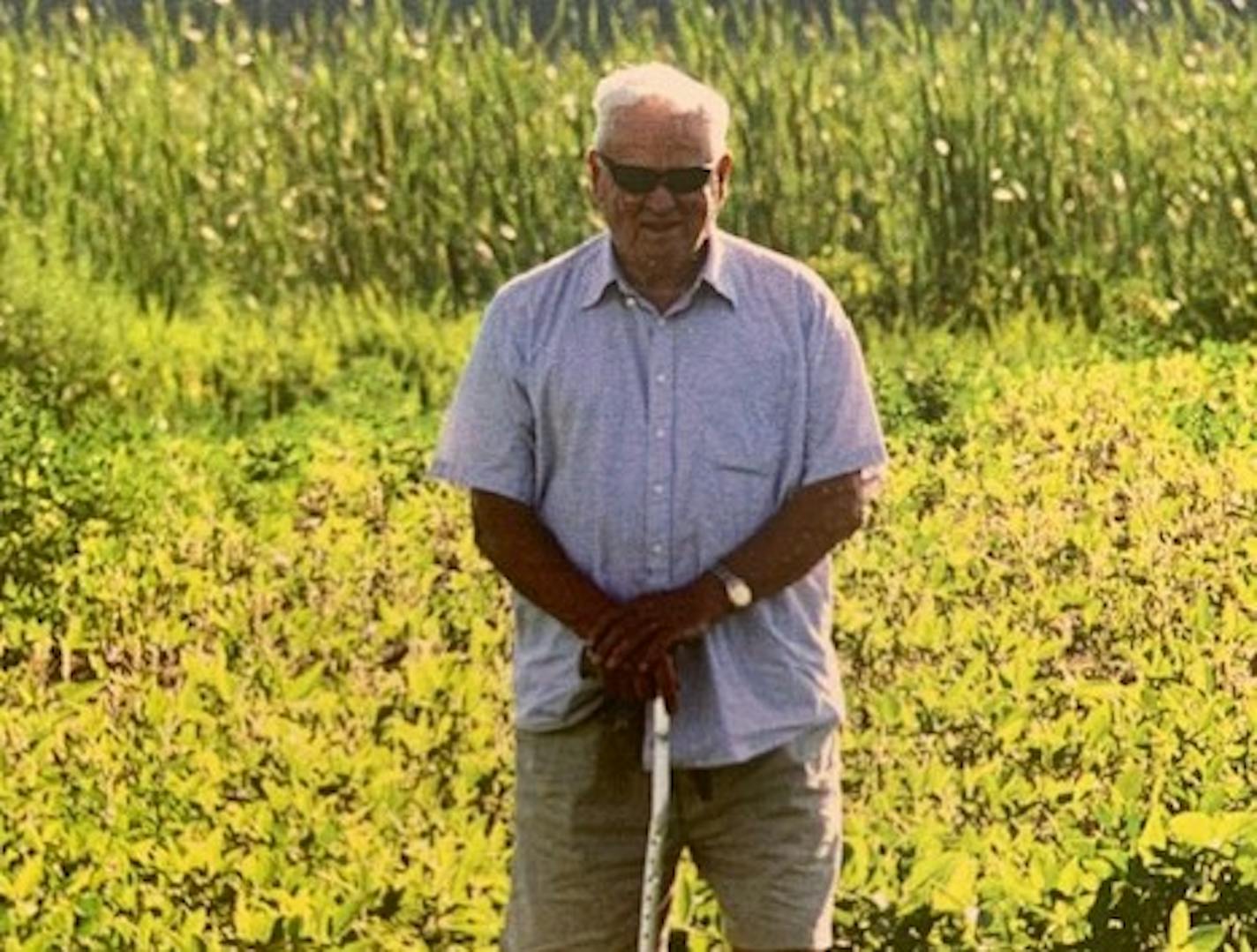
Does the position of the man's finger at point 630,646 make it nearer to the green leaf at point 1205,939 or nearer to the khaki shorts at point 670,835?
the khaki shorts at point 670,835

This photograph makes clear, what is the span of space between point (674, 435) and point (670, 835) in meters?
0.53

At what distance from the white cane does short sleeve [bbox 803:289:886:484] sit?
0.40 m

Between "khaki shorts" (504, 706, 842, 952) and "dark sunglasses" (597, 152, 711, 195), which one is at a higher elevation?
"dark sunglasses" (597, 152, 711, 195)

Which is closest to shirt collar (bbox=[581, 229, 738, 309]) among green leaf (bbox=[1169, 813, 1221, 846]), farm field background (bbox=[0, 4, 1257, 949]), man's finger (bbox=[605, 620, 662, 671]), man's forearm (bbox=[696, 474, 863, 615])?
man's forearm (bbox=[696, 474, 863, 615])

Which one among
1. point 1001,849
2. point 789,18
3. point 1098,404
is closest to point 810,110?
point 789,18

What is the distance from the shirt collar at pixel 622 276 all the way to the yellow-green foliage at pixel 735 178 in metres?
6.51

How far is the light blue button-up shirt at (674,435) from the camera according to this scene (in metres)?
4.55

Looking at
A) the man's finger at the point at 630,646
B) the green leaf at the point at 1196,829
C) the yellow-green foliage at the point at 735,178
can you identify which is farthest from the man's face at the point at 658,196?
the yellow-green foliage at the point at 735,178

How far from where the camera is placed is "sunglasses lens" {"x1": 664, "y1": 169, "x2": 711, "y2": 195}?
4.46 metres

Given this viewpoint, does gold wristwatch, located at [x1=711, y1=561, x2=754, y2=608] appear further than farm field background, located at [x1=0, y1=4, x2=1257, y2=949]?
No

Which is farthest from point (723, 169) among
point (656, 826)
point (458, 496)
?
point (458, 496)

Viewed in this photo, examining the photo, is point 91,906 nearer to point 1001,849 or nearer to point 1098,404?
point 1001,849

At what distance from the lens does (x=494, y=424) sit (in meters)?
4.58

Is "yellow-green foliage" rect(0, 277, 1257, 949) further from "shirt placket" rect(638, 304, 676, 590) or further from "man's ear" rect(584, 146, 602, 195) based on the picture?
"man's ear" rect(584, 146, 602, 195)
